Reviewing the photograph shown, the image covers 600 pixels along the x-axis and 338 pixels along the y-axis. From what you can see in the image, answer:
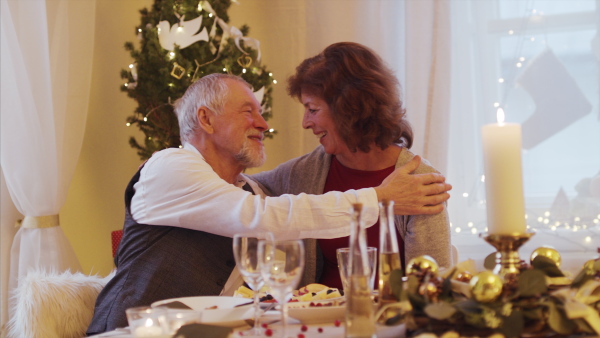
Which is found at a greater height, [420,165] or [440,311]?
[420,165]

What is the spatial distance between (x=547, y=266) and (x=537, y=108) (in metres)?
2.23

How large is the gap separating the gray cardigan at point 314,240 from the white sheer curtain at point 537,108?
43.8 inches

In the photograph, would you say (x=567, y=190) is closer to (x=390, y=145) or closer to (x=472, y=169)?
(x=472, y=169)

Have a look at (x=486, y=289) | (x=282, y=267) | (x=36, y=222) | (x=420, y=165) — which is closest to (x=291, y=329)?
(x=282, y=267)

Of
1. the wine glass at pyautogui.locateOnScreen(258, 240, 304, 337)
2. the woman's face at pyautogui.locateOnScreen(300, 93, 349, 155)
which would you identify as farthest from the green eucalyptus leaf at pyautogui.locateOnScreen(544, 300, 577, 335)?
the woman's face at pyautogui.locateOnScreen(300, 93, 349, 155)

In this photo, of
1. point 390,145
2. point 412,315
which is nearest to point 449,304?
point 412,315

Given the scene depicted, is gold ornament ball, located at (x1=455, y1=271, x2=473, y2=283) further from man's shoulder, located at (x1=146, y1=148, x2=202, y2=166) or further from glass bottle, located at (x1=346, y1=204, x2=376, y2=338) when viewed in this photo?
man's shoulder, located at (x1=146, y1=148, x2=202, y2=166)

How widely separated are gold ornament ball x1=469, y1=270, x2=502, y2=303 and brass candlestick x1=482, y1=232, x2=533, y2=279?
0.25 feet

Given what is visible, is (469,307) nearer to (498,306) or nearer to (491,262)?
(498,306)

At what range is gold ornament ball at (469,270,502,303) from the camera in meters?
1.02

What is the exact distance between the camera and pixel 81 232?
385cm

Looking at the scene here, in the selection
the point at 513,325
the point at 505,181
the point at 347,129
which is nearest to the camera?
the point at 513,325

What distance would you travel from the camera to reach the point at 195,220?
193 cm

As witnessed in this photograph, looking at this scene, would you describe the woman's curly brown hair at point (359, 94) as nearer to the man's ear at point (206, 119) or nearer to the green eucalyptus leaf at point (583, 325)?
the man's ear at point (206, 119)
